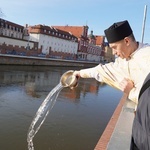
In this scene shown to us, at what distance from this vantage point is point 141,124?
140 centimetres

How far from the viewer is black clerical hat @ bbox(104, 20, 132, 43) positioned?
229 centimetres

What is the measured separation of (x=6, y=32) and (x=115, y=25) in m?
53.0

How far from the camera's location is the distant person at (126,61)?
2178mm

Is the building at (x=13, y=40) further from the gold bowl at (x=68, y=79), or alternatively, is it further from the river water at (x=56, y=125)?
the gold bowl at (x=68, y=79)

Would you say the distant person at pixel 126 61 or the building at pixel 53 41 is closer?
the distant person at pixel 126 61

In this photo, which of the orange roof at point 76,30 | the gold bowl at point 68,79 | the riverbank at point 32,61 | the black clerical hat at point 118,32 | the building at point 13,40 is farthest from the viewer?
the orange roof at point 76,30

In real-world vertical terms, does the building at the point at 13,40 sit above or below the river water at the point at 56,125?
above

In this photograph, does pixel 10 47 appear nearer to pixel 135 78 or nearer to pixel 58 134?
pixel 58 134

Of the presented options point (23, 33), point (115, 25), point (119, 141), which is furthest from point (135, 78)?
point (23, 33)

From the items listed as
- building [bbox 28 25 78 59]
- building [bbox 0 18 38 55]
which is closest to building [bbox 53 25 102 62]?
building [bbox 28 25 78 59]

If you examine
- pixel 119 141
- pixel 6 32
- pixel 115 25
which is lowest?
pixel 119 141

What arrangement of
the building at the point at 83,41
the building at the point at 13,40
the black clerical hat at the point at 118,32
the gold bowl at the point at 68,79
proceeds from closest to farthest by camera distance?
the black clerical hat at the point at 118,32 → the gold bowl at the point at 68,79 → the building at the point at 13,40 → the building at the point at 83,41

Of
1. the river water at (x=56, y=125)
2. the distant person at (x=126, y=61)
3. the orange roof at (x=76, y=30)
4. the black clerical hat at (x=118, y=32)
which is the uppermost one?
the orange roof at (x=76, y=30)

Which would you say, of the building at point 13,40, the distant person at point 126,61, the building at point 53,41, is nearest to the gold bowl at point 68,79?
the distant person at point 126,61
